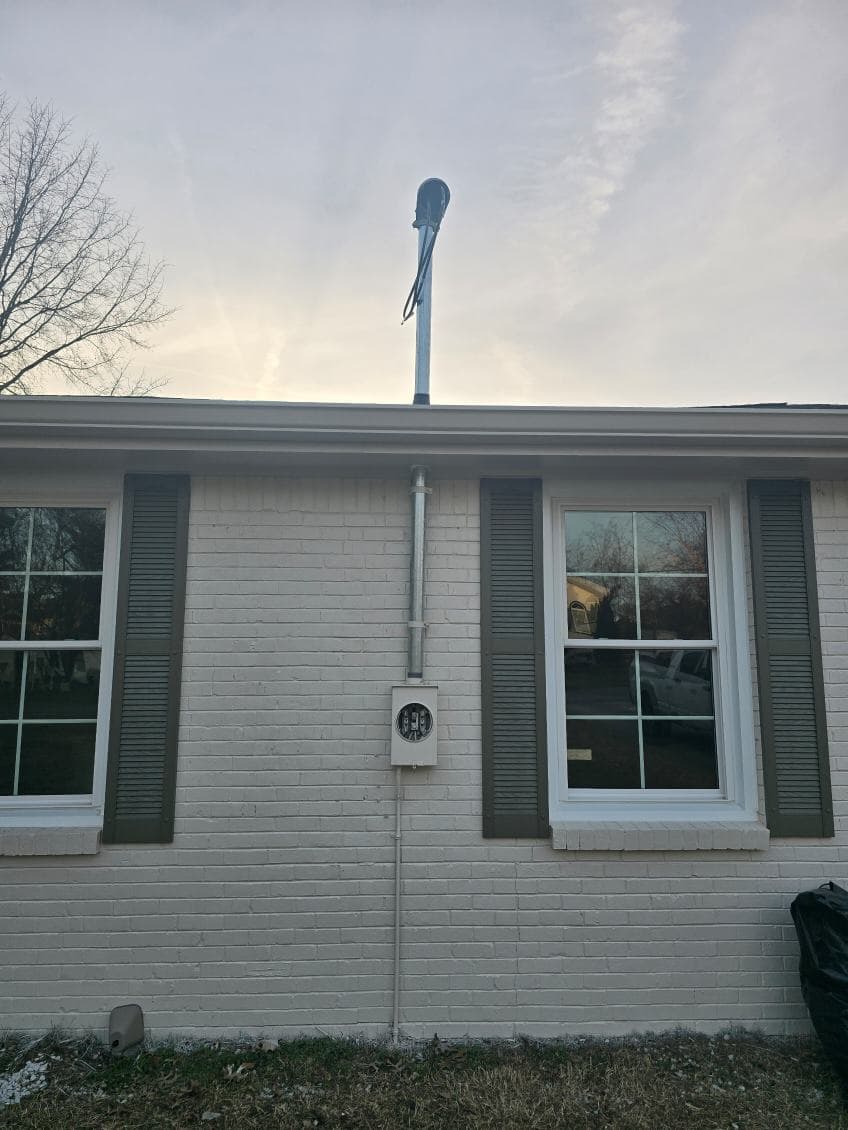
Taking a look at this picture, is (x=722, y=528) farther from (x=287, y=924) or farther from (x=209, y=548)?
(x=287, y=924)

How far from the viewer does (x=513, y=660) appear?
329 cm

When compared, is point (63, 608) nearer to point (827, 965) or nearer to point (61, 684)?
point (61, 684)

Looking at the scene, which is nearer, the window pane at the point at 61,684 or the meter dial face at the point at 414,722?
the meter dial face at the point at 414,722

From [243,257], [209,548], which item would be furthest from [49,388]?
[209,548]

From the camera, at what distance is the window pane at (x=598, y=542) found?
3.49m

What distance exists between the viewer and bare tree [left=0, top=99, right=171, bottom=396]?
10094 millimetres

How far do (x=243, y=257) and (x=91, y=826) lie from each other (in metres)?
5.43

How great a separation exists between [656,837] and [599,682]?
788 millimetres

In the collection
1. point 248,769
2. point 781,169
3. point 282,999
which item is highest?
point 781,169

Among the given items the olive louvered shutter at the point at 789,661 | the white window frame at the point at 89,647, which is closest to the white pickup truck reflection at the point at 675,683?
the olive louvered shutter at the point at 789,661

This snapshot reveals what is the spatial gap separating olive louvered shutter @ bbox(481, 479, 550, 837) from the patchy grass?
3.31 feet

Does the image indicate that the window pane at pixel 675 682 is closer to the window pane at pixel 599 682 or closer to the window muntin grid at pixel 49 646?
the window pane at pixel 599 682

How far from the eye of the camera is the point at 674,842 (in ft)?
10.4

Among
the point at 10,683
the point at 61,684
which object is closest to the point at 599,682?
the point at 61,684
